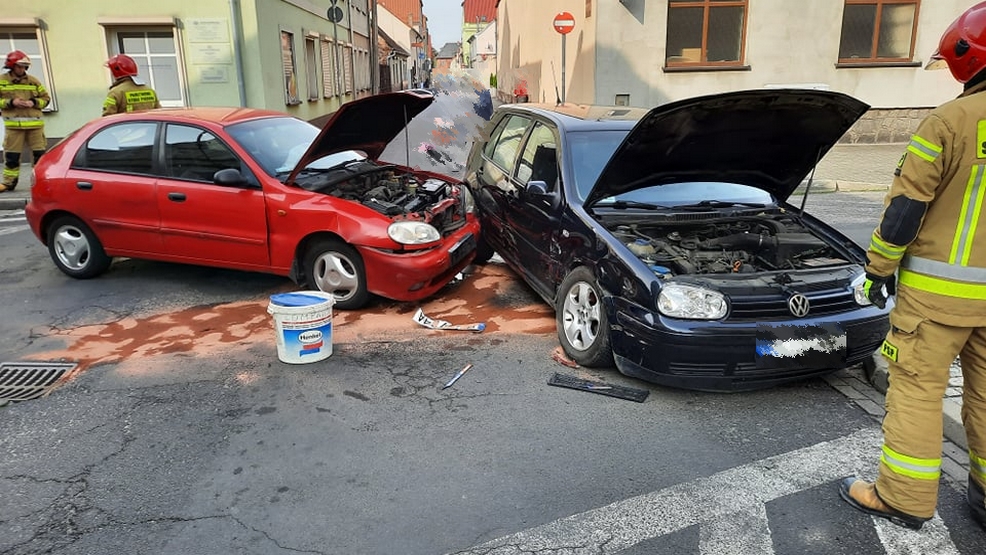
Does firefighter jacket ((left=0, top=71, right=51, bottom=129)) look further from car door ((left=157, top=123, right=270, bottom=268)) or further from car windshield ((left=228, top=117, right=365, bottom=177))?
car windshield ((left=228, top=117, right=365, bottom=177))

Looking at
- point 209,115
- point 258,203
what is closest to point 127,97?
point 209,115

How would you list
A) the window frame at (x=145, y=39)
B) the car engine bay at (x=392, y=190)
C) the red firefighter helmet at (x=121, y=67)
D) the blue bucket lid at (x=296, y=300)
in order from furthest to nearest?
the window frame at (x=145, y=39) → the red firefighter helmet at (x=121, y=67) → the car engine bay at (x=392, y=190) → the blue bucket lid at (x=296, y=300)

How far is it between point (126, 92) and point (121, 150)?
9.60 feet

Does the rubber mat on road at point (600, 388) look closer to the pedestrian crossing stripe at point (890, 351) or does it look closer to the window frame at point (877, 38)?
the pedestrian crossing stripe at point (890, 351)

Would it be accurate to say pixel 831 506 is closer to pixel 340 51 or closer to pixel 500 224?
pixel 500 224

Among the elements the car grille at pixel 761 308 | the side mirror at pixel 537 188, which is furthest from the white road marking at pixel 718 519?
the side mirror at pixel 537 188

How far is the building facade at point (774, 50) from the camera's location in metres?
15.5

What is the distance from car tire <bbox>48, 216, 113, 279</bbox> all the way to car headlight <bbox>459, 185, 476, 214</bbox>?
3363 mm

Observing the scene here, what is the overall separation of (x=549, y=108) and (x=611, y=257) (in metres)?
2.36

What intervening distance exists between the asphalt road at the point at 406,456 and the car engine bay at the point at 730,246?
0.76m

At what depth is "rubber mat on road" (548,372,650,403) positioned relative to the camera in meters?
4.05

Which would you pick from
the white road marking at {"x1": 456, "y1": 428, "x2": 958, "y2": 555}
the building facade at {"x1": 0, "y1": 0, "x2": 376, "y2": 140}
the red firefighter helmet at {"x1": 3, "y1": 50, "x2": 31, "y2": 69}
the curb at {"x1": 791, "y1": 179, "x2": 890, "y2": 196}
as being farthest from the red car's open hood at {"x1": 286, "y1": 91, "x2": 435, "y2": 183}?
the building facade at {"x1": 0, "y1": 0, "x2": 376, "y2": 140}

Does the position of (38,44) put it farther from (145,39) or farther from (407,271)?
(407,271)

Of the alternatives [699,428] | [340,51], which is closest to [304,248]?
[699,428]
